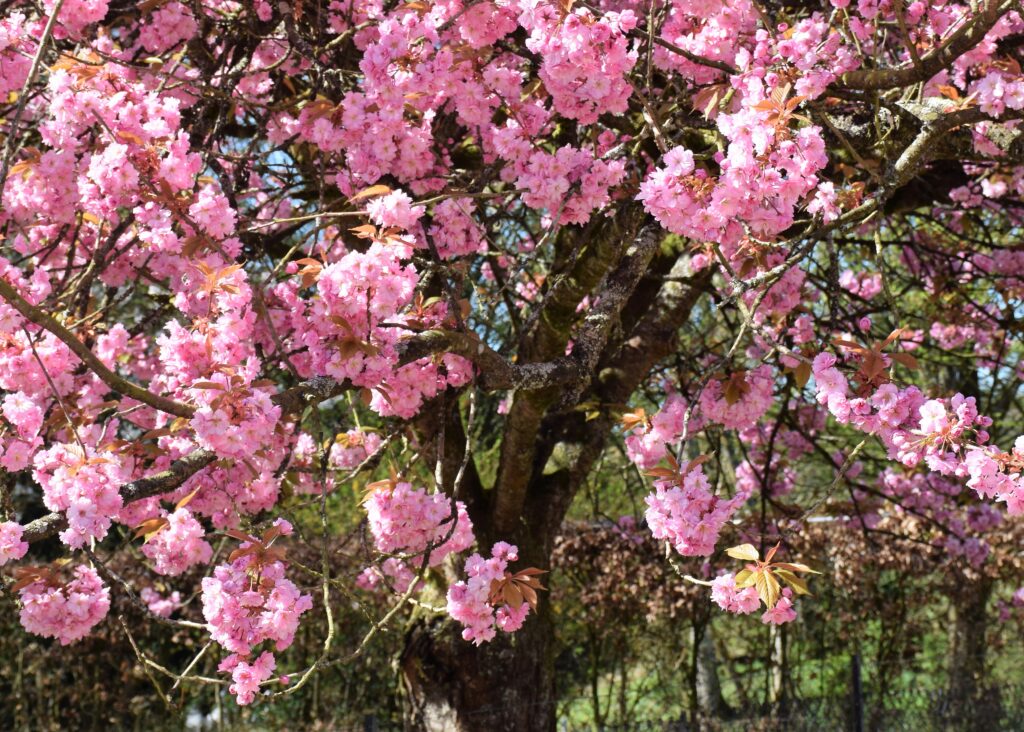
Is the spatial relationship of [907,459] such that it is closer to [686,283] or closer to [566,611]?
[686,283]

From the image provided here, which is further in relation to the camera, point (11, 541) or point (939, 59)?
point (939, 59)

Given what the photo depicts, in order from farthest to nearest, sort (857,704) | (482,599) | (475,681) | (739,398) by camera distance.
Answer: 1. (857,704)
2. (475,681)
3. (739,398)
4. (482,599)

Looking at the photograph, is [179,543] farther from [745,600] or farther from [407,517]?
[745,600]

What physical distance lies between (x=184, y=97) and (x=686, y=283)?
2.09 m

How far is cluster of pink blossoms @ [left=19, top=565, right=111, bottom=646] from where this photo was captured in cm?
309

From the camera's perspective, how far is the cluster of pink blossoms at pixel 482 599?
301 cm

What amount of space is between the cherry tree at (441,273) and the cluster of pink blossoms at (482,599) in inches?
0.4

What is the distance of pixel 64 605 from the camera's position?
3.13m

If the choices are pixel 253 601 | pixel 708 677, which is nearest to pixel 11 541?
pixel 253 601

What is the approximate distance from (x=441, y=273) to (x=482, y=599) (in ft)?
3.03

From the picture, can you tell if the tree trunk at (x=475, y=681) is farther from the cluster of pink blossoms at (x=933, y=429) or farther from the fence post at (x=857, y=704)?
the fence post at (x=857, y=704)

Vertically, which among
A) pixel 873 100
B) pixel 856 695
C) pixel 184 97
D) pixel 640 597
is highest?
pixel 184 97

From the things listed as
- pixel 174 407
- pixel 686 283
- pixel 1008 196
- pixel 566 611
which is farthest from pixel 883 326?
pixel 174 407

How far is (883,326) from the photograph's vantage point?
8320 mm
